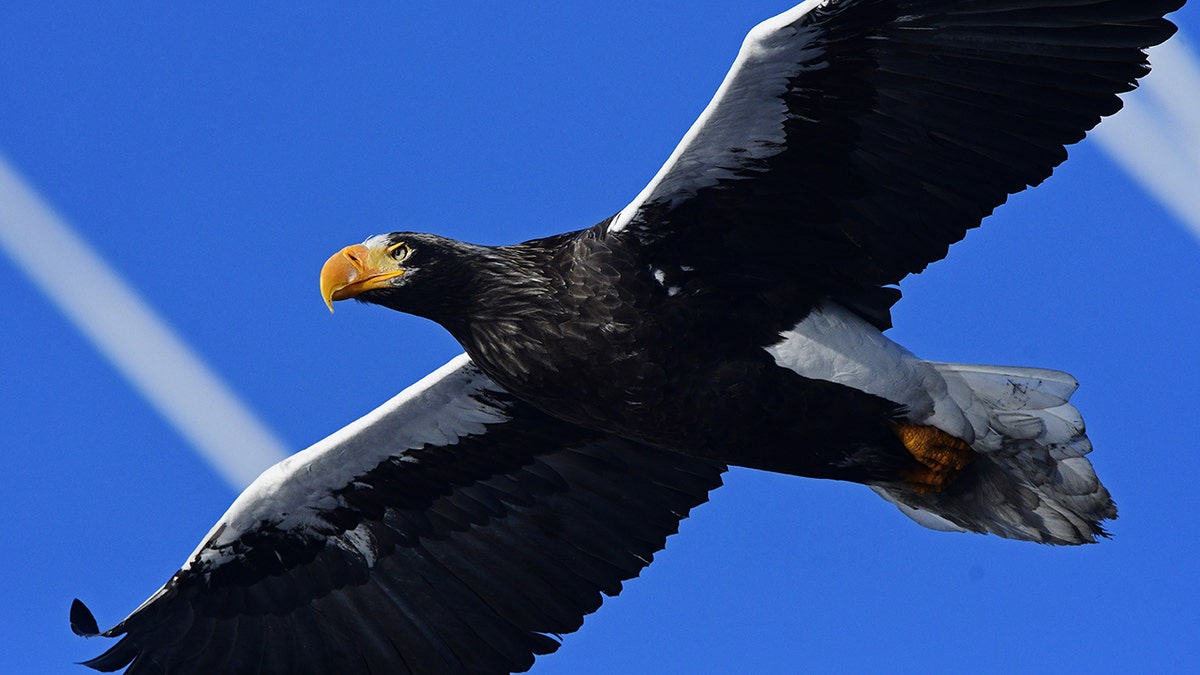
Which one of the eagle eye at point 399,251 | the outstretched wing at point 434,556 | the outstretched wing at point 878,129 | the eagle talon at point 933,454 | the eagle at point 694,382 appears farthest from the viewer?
the outstretched wing at point 434,556

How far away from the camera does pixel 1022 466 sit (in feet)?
24.1

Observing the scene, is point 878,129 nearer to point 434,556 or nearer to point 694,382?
point 694,382

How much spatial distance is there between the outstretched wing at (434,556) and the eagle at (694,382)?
0.04 ft

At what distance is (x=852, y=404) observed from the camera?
23.0 ft

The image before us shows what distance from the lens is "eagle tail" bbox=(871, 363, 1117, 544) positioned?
23.6 feet

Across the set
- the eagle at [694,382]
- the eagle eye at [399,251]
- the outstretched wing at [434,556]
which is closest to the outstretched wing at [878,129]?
the eagle at [694,382]

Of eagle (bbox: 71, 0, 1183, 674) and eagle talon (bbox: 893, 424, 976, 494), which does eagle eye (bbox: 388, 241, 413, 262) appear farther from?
eagle talon (bbox: 893, 424, 976, 494)

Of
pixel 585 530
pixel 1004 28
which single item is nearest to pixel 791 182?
pixel 1004 28

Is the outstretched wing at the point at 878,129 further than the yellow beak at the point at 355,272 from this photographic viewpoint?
No

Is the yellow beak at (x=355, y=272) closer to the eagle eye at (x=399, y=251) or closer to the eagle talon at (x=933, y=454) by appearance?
the eagle eye at (x=399, y=251)

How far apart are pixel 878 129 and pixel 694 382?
1.25 metres

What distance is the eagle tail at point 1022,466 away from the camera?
719cm

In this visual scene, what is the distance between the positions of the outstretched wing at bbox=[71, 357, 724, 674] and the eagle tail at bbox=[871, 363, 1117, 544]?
53.4 inches

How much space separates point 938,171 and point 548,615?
2.96 meters
